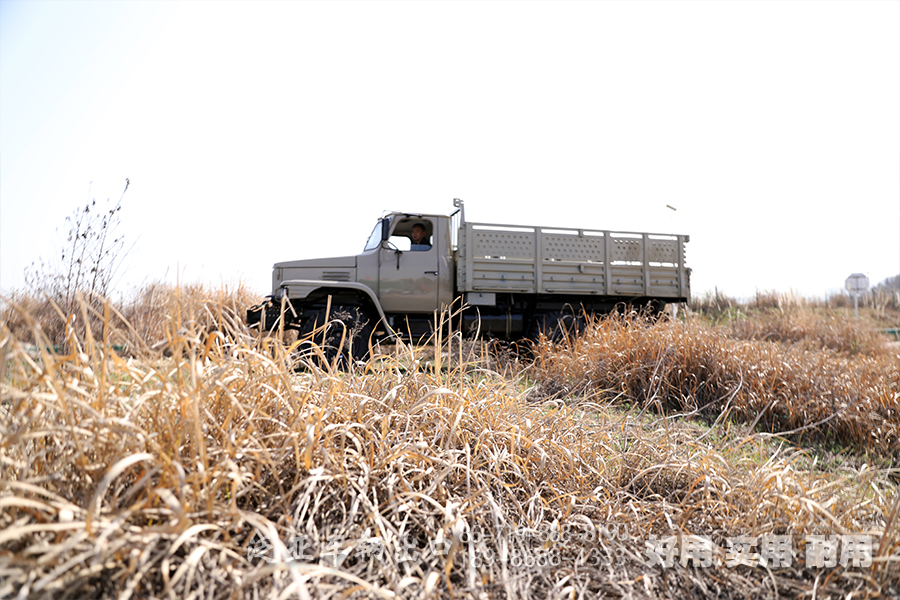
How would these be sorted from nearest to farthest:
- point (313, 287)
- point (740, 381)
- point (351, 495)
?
1. point (351, 495)
2. point (740, 381)
3. point (313, 287)

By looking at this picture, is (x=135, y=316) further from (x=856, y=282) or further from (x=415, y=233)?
(x=856, y=282)

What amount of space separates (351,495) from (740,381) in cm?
409

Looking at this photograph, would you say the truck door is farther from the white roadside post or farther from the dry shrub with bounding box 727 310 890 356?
the white roadside post

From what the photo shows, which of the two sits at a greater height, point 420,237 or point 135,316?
point 420,237

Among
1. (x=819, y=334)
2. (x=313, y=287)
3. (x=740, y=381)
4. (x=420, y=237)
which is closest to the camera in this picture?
(x=740, y=381)

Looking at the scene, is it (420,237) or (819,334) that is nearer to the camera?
(420,237)

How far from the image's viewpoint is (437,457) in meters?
1.93

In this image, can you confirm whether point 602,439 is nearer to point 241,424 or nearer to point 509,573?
point 509,573

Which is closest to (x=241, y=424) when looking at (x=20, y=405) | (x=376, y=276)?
(x=20, y=405)

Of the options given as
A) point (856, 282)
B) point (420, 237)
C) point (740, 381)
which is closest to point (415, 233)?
point (420, 237)

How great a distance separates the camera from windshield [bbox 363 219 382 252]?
8015 millimetres

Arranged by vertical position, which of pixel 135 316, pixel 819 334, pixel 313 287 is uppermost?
pixel 313 287

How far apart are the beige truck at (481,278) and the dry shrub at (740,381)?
6.80 ft

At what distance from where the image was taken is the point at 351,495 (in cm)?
167
